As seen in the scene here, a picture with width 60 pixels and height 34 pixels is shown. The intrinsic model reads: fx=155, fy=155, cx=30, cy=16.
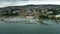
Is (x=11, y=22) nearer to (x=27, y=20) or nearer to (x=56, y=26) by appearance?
(x=27, y=20)

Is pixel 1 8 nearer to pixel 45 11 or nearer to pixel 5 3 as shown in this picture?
pixel 5 3

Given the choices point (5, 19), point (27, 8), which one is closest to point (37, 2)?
point (27, 8)

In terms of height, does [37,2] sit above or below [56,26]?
above

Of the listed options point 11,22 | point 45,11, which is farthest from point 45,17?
point 11,22

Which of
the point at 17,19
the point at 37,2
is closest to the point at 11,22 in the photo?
the point at 17,19

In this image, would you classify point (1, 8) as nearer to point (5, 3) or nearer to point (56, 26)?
point (5, 3)

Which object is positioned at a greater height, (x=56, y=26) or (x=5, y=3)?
(x=5, y=3)
